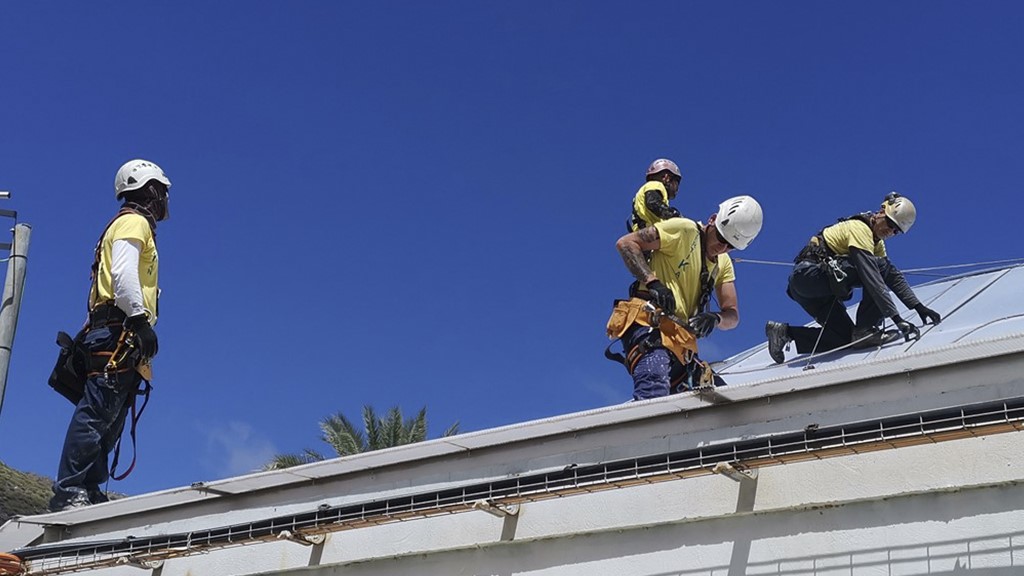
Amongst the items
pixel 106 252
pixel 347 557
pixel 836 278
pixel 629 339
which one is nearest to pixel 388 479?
pixel 347 557

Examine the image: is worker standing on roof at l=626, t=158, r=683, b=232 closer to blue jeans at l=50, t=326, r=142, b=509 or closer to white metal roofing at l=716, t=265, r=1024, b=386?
white metal roofing at l=716, t=265, r=1024, b=386

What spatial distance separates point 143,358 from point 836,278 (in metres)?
4.94

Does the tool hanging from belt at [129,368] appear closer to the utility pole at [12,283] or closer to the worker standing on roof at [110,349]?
the worker standing on roof at [110,349]

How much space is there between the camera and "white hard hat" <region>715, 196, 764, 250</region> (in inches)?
302

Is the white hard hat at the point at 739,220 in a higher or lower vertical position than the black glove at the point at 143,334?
higher

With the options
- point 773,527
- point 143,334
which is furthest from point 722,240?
point 143,334

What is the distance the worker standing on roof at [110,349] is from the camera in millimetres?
7523

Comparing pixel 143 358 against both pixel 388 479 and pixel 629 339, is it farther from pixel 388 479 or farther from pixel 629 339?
pixel 629 339

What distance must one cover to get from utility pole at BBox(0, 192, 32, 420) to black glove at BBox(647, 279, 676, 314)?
5725 millimetres

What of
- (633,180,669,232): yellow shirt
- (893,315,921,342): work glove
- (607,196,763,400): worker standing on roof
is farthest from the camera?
(893,315,921,342): work glove

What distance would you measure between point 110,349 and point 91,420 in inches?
16.9

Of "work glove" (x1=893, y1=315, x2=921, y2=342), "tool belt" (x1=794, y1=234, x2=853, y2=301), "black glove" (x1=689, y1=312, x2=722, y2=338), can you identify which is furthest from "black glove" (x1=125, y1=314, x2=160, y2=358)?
"tool belt" (x1=794, y1=234, x2=853, y2=301)

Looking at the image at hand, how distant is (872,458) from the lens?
486 centimetres

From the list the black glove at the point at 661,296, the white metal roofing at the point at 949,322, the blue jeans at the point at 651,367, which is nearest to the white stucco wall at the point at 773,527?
the white metal roofing at the point at 949,322
